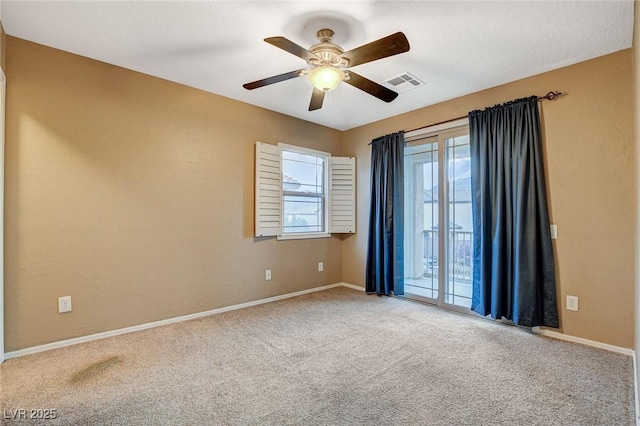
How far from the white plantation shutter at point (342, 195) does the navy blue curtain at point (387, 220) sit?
0.40 m

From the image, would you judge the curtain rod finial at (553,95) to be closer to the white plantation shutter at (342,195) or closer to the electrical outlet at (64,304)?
the white plantation shutter at (342,195)

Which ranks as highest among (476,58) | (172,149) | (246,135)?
(476,58)

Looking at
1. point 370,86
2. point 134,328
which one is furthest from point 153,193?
point 370,86

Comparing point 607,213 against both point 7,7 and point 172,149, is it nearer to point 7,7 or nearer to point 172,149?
point 172,149

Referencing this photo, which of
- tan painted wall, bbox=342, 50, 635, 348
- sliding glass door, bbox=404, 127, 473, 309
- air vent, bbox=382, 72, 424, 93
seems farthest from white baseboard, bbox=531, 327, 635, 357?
air vent, bbox=382, 72, 424, 93

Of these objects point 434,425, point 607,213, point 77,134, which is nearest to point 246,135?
point 77,134

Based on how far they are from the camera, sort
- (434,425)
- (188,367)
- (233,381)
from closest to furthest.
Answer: (434,425) → (233,381) → (188,367)

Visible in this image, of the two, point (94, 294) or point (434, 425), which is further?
point (94, 294)

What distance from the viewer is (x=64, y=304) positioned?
8.68ft

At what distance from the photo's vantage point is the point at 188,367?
7.54 ft

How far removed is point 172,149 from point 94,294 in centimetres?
153

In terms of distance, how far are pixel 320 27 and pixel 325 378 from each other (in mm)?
2482

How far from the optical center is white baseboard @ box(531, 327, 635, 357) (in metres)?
2.54

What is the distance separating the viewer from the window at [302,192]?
397cm
